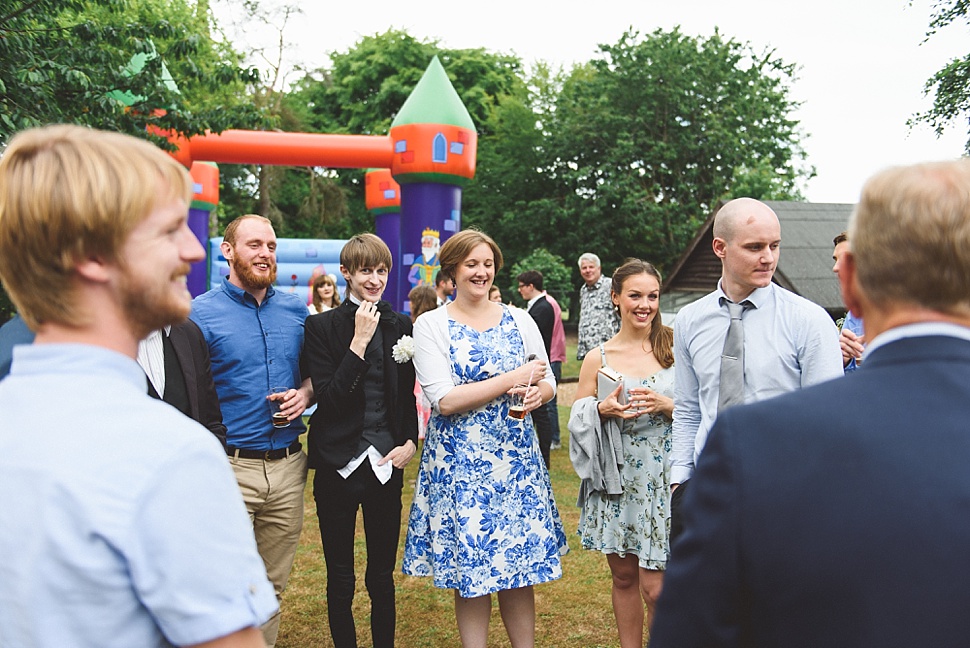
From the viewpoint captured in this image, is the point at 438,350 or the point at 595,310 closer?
the point at 438,350

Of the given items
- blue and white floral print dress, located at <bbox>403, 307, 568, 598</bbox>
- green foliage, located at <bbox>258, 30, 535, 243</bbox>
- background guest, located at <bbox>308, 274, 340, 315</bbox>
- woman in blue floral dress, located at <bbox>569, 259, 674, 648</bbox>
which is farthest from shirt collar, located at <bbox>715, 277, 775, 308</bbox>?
green foliage, located at <bbox>258, 30, 535, 243</bbox>

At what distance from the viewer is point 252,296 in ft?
12.3

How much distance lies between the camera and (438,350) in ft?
12.4

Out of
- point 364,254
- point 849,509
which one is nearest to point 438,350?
point 364,254

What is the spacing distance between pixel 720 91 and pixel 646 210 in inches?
207

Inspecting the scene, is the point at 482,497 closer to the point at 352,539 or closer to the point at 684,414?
the point at 352,539

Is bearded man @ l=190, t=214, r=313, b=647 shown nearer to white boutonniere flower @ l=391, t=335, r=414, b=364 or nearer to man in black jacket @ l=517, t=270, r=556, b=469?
white boutonniere flower @ l=391, t=335, r=414, b=364

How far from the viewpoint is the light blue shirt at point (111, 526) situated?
Result: 3.43 ft

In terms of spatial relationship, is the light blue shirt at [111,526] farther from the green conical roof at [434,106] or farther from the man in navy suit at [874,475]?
the green conical roof at [434,106]

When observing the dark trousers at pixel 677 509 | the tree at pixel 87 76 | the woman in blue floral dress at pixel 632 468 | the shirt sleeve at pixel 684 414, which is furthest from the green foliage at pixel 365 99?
the dark trousers at pixel 677 509

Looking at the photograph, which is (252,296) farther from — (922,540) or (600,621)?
(922,540)

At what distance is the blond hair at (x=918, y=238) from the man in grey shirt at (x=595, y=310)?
791cm

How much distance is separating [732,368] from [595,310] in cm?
622

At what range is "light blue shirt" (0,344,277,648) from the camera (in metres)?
1.04
